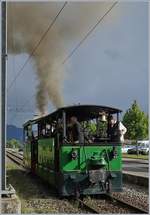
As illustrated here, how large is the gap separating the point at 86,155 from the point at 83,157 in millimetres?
87

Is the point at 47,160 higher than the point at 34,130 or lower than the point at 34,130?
lower

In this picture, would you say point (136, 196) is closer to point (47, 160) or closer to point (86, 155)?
point (86, 155)

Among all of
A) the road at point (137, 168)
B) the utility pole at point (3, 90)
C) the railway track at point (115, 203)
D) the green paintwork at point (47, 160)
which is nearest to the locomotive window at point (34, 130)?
the green paintwork at point (47, 160)

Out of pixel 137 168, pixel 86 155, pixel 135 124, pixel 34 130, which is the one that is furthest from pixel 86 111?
pixel 135 124

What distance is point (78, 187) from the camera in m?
10.3

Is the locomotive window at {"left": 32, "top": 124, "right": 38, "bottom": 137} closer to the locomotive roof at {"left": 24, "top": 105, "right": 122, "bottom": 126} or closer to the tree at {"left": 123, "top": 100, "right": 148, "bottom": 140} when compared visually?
the locomotive roof at {"left": 24, "top": 105, "right": 122, "bottom": 126}

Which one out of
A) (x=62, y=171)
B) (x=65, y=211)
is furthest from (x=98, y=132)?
(x=65, y=211)

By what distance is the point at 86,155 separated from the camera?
34.0 ft

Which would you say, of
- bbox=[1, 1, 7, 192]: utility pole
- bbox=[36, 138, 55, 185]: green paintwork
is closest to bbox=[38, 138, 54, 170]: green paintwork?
bbox=[36, 138, 55, 185]: green paintwork

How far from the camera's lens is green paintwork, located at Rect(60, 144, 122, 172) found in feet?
33.7

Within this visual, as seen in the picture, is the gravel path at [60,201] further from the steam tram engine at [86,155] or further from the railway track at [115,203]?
the steam tram engine at [86,155]

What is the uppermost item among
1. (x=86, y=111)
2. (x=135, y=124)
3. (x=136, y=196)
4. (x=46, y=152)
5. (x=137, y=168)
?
(x=86, y=111)

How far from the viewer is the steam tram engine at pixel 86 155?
1030cm

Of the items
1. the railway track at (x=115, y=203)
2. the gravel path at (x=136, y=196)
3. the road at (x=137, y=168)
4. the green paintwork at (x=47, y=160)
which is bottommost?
the road at (x=137, y=168)
